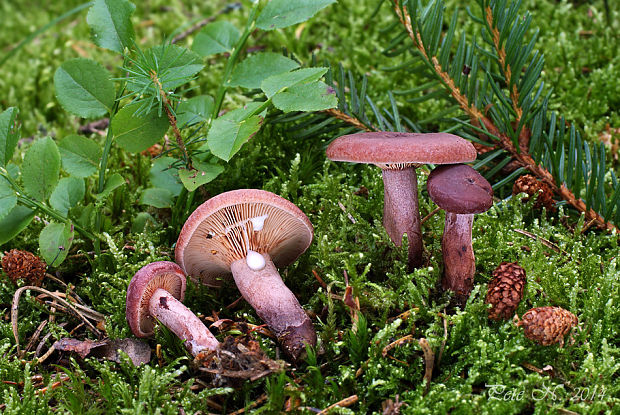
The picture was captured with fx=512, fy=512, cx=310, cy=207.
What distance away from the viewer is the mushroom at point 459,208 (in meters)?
1.54

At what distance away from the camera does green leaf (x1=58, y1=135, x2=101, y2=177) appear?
6.44 ft

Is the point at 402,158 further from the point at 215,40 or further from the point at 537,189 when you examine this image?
the point at 215,40

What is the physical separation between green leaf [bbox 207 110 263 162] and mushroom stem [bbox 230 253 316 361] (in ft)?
1.50

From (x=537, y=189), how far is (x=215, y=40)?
57.7 inches

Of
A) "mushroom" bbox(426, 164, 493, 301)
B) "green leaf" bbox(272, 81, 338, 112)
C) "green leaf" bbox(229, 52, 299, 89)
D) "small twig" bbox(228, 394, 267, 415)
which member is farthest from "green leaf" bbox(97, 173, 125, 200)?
"mushroom" bbox(426, 164, 493, 301)

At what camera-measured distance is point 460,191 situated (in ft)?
5.07

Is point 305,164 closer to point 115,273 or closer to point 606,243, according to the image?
point 115,273

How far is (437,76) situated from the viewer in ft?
7.09

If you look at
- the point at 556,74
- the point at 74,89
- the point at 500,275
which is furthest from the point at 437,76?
the point at 74,89

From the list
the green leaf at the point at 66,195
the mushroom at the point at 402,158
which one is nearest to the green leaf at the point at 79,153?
the green leaf at the point at 66,195

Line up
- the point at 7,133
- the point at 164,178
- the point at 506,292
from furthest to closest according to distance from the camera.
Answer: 1. the point at 164,178
2. the point at 7,133
3. the point at 506,292

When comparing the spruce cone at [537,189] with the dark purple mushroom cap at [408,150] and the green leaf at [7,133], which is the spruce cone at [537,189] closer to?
the dark purple mushroom cap at [408,150]

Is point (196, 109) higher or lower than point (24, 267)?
higher

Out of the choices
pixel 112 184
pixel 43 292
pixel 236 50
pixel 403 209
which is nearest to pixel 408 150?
pixel 403 209
